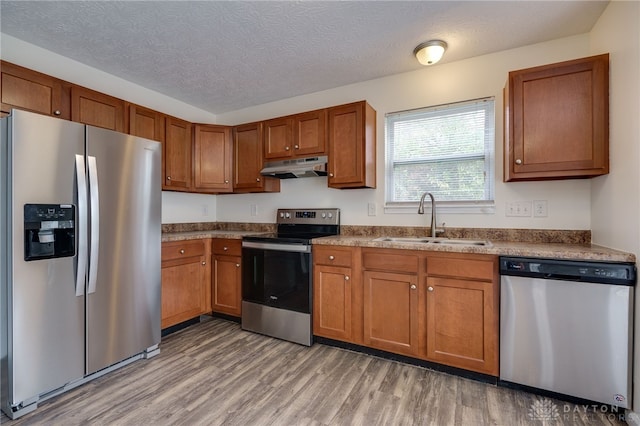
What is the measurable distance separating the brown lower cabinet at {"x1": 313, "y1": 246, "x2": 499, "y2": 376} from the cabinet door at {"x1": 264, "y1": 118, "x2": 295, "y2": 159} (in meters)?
1.15

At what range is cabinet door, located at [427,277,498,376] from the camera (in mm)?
1952

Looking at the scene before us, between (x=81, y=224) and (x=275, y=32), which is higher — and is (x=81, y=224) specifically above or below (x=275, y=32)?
below

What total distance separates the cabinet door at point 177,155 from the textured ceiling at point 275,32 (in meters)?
0.51

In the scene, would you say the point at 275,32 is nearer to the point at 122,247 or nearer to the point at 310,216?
the point at 310,216

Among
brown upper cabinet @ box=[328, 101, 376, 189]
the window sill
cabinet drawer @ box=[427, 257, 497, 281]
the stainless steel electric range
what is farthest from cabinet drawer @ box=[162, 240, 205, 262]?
cabinet drawer @ box=[427, 257, 497, 281]

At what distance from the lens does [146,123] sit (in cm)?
286

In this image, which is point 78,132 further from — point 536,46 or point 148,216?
point 536,46

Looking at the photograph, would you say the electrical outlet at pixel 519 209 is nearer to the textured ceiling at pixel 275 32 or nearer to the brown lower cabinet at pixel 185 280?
the textured ceiling at pixel 275 32

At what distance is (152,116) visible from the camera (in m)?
2.91

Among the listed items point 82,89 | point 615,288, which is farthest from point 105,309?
point 615,288

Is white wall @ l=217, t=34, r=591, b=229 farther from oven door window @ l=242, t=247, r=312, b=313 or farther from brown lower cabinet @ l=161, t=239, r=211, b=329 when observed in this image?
brown lower cabinet @ l=161, t=239, r=211, b=329

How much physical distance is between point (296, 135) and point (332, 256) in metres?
1.32

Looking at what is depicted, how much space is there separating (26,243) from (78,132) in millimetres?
743

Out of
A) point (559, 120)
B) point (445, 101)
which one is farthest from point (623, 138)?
point (445, 101)
